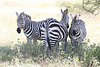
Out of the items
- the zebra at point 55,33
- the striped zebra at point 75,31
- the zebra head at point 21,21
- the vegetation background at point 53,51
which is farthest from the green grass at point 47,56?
the zebra head at point 21,21

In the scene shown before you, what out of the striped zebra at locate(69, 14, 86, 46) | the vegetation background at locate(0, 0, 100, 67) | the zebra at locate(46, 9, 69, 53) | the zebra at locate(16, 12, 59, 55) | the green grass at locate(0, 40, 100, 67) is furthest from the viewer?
the zebra at locate(16, 12, 59, 55)

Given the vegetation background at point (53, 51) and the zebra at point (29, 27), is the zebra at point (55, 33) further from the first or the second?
the zebra at point (29, 27)

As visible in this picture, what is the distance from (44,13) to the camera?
70.7ft

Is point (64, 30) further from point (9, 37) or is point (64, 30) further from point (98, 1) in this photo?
point (9, 37)

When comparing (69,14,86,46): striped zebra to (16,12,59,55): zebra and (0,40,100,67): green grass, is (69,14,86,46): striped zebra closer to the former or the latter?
(0,40,100,67): green grass

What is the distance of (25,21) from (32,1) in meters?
21.7

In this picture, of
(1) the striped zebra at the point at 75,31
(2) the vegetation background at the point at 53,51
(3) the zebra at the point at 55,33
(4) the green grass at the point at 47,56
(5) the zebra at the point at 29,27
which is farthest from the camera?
(5) the zebra at the point at 29,27

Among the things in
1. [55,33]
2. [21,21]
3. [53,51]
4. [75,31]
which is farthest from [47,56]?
[21,21]

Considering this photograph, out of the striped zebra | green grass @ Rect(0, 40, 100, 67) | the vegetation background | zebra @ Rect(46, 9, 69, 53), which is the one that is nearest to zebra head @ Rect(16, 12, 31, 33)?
the vegetation background

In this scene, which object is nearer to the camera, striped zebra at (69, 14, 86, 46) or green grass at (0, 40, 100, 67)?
green grass at (0, 40, 100, 67)

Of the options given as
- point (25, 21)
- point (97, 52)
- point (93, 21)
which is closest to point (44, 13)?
point (93, 21)

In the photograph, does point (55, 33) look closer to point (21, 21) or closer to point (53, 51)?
point (53, 51)

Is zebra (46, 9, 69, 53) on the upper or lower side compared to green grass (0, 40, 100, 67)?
upper

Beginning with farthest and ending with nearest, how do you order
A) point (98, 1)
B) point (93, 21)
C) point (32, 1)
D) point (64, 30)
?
1. point (32, 1)
2. point (93, 21)
3. point (98, 1)
4. point (64, 30)
